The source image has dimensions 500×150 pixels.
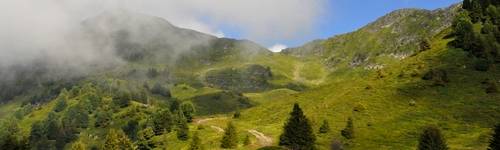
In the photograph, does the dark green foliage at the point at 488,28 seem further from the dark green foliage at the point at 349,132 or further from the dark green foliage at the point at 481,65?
the dark green foliage at the point at 349,132

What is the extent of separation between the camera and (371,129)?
57781 millimetres

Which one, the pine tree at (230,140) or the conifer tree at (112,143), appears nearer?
the pine tree at (230,140)

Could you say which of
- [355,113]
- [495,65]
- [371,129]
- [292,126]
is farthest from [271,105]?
[495,65]

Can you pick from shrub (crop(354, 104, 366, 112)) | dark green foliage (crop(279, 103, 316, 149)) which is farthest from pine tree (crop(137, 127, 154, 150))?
shrub (crop(354, 104, 366, 112))

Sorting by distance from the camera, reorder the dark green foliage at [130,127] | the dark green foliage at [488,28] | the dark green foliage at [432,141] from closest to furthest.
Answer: the dark green foliage at [432,141], the dark green foliage at [488,28], the dark green foliage at [130,127]

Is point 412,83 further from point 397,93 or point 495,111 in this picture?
point 495,111

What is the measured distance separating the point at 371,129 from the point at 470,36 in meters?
45.3

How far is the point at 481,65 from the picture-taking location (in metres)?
69.9

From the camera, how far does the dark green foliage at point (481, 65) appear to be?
69.8 meters

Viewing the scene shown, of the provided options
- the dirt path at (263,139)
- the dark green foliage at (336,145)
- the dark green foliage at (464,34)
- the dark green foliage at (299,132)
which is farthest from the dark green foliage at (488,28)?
the dark green foliage at (299,132)

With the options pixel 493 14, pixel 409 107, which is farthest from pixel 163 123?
pixel 493 14

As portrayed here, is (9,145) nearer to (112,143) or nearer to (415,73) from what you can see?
(112,143)

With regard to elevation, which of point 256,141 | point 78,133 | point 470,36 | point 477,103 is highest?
point 470,36

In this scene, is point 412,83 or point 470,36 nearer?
point 412,83
